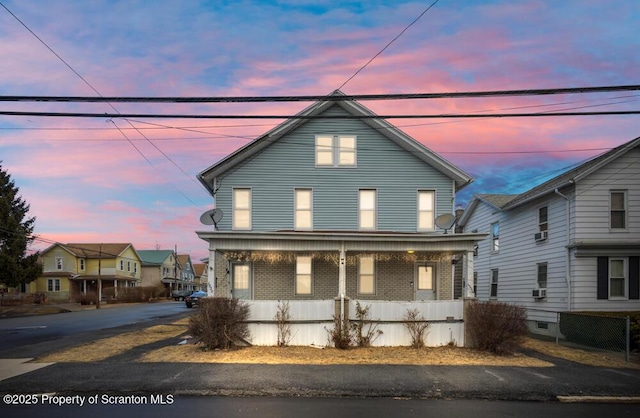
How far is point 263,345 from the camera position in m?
15.5

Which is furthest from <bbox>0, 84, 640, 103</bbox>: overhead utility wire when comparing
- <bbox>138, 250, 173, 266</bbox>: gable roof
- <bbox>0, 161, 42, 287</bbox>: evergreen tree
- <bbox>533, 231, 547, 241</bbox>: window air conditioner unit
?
<bbox>138, 250, 173, 266</bbox>: gable roof

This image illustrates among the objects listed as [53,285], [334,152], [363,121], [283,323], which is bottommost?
[53,285]

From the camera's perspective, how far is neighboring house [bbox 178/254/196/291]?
10647 cm

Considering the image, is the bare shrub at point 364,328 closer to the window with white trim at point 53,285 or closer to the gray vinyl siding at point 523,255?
the gray vinyl siding at point 523,255

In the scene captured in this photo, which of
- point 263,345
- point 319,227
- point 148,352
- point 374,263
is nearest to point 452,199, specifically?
point 374,263

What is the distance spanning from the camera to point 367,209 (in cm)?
2206

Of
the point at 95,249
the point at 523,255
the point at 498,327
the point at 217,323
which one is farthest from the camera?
the point at 95,249

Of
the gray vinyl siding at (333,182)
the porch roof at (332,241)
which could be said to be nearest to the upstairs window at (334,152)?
the gray vinyl siding at (333,182)

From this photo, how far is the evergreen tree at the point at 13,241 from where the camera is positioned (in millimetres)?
46625

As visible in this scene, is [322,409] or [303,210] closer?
[322,409]

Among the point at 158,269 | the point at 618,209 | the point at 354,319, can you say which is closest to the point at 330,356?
the point at 354,319

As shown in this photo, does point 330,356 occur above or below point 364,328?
below

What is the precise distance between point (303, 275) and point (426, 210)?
6055 millimetres

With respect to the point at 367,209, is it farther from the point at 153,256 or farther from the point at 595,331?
the point at 153,256
